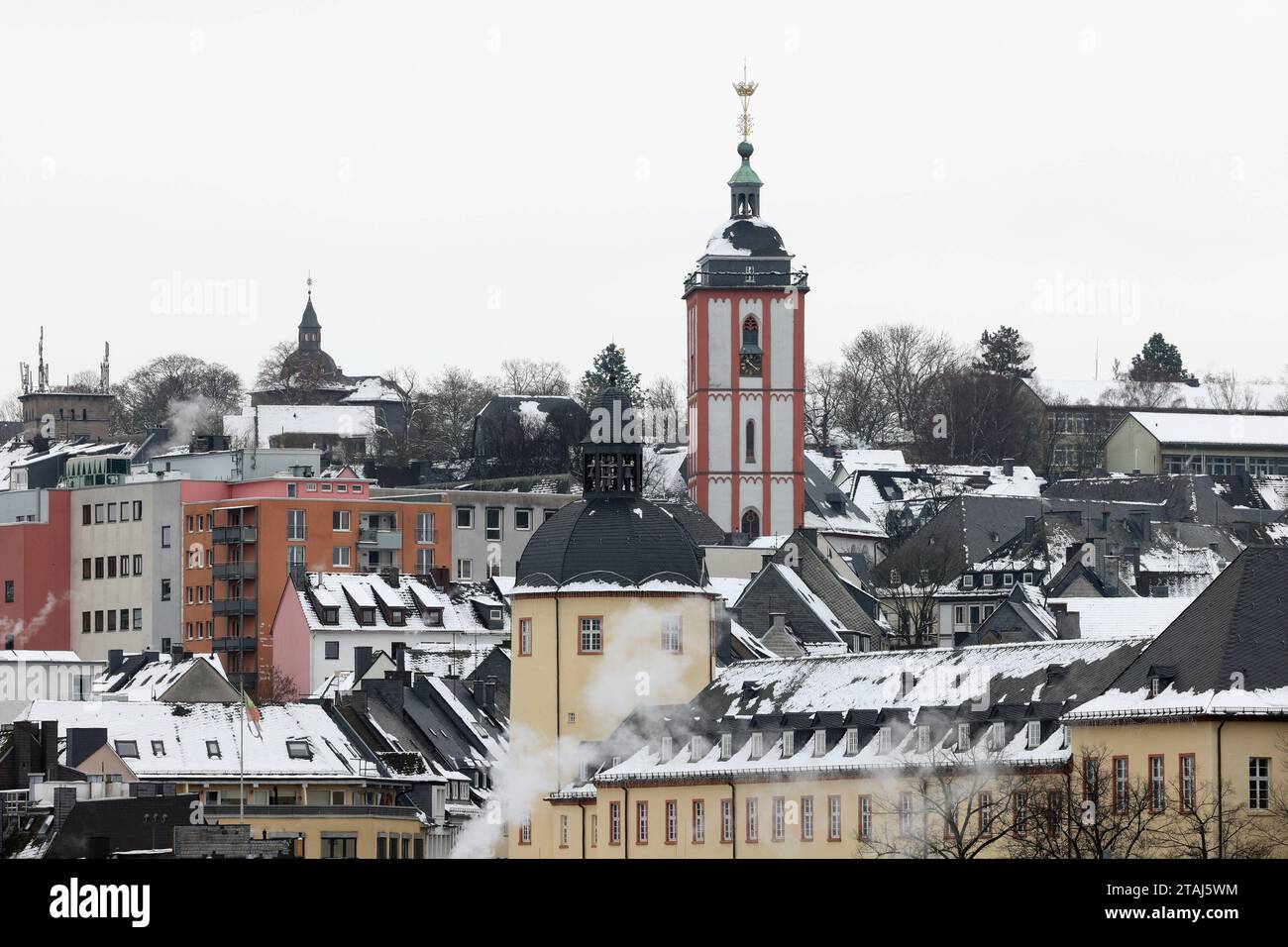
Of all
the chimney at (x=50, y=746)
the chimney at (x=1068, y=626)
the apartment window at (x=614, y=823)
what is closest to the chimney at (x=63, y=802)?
the chimney at (x=50, y=746)

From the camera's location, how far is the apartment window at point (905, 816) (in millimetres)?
75250

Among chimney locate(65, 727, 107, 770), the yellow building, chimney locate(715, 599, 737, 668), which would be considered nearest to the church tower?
chimney locate(715, 599, 737, 668)

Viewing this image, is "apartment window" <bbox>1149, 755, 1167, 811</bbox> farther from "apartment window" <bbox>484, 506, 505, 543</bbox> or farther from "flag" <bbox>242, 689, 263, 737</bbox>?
"apartment window" <bbox>484, 506, 505, 543</bbox>

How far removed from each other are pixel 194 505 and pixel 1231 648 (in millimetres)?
91072

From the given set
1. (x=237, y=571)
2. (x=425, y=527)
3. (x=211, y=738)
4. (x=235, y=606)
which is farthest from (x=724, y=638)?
(x=425, y=527)

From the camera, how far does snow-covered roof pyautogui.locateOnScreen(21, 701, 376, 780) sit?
97.2m

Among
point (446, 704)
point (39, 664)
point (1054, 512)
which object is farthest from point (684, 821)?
point (1054, 512)

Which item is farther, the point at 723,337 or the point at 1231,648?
the point at 723,337

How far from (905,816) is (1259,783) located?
9.86m

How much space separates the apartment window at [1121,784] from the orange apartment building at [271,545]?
250 feet

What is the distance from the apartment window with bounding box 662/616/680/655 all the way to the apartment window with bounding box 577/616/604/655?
182 centimetres
